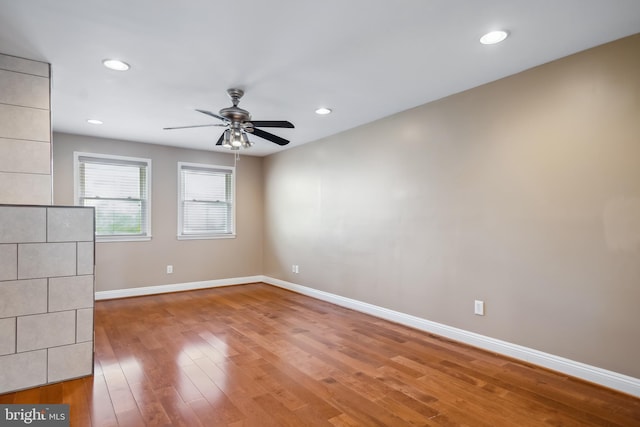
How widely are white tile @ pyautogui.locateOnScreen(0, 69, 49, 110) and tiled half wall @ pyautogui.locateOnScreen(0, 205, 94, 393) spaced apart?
924 mm

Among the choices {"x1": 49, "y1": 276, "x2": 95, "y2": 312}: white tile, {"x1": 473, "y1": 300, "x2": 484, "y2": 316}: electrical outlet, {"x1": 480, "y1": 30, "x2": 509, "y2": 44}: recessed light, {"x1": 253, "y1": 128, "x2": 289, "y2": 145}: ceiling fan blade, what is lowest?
{"x1": 473, "y1": 300, "x2": 484, "y2": 316}: electrical outlet

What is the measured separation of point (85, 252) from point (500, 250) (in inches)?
135

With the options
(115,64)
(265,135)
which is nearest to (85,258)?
(115,64)

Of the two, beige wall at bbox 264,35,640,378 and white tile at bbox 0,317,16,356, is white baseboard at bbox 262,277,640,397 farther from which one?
white tile at bbox 0,317,16,356

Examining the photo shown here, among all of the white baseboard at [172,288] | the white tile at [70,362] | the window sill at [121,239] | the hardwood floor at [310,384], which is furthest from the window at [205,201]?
the white tile at [70,362]

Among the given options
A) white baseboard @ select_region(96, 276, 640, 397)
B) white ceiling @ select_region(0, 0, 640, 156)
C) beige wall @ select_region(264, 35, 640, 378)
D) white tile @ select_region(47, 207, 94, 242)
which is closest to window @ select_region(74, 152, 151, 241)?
white baseboard @ select_region(96, 276, 640, 397)

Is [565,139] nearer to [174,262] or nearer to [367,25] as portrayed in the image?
[367,25]

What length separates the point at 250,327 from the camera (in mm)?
3859

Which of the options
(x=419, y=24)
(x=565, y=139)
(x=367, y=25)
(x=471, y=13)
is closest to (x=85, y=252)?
(x=367, y=25)

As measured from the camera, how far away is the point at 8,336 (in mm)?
2352

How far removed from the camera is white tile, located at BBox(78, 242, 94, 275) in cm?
262

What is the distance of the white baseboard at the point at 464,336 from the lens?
2.46 meters

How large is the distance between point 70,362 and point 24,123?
6.17 feet

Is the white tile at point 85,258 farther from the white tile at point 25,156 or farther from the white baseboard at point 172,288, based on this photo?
the white baseboard at point 172,288
